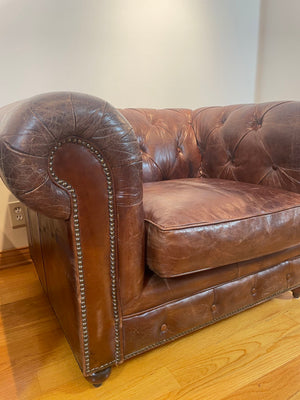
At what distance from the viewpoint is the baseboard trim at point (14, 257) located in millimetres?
1396

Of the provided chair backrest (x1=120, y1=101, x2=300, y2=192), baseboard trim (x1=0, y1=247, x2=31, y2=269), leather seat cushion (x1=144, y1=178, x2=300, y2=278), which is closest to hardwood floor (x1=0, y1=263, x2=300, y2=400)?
leather seat cushion (x1=144, y1=178, x2=300, y2=278)

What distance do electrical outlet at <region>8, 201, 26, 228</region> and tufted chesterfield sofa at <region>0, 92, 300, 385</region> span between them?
0.57m

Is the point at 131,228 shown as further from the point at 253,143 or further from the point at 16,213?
the point at 16,213

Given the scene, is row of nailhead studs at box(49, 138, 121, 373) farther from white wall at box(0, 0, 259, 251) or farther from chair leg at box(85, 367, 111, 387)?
white wall at box(0, 0, 259, 251)

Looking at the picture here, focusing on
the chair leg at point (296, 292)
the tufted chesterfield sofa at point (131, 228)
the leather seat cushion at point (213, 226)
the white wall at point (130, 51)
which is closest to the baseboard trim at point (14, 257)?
the white wall at point (130, 51)

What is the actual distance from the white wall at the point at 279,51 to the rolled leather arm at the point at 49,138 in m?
1.79

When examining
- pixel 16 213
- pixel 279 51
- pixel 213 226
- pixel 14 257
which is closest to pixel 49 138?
pixel 213 226

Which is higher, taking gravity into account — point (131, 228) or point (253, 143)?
point (253, 143)

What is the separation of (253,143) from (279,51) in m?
1.27

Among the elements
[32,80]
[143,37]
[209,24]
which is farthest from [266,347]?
[209,24]

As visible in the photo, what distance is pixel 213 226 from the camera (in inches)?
27.3

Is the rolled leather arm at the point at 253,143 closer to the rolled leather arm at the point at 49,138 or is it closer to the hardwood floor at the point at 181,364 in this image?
the hardwood floor at the point at 181,364

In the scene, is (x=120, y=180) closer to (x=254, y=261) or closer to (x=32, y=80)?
(x=254, y=261)

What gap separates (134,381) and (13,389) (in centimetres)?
31
